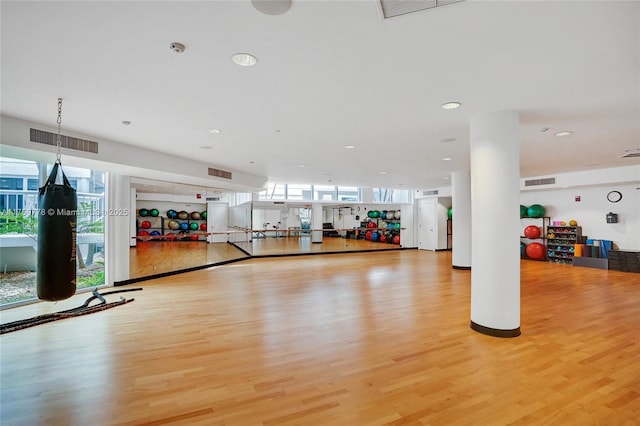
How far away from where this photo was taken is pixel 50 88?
9.62 ft

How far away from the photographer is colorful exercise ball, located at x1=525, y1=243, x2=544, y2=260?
9.90 metres

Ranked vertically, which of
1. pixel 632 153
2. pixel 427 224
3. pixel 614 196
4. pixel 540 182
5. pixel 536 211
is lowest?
pixel 427 224

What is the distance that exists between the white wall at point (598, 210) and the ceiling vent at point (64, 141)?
40.0 ft

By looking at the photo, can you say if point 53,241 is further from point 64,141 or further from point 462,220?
point 462,220

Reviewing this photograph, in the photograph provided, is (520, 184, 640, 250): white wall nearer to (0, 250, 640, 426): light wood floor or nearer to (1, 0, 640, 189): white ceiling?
(0, 250, 640, 426): light wood floor

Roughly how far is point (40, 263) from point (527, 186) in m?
11.6

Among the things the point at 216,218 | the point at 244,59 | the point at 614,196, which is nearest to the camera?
the point at 244,59

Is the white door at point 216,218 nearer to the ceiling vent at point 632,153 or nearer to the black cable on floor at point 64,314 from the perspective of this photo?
the black cable on floor at point 64,314

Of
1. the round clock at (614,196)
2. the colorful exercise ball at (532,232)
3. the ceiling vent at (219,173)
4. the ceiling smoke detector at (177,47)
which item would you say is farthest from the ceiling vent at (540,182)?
the ceiling smoke detector at (177,47)

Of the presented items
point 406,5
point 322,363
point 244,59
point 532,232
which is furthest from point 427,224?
point 406,5

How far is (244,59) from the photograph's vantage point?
95.5 inches

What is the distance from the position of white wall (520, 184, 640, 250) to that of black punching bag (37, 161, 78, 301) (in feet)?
39.3

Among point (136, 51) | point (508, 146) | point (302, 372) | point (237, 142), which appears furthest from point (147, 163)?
point (508, 146)

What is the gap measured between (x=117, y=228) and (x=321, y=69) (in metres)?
5.71
